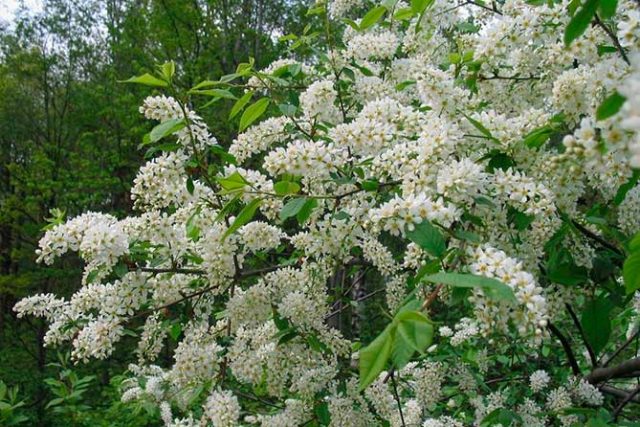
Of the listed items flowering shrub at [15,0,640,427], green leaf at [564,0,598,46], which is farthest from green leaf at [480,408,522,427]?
green leaf at [564,0,598,46]

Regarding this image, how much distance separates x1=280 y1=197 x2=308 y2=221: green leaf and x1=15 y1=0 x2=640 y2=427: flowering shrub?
0.02 metres

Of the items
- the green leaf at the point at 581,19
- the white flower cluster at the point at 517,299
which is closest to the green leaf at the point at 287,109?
the white flower cluster at the point at 517,299

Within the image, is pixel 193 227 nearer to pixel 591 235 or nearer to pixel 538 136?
pixel 538 136

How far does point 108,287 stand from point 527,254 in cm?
197

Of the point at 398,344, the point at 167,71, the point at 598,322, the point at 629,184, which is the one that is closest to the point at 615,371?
the point at 598,322

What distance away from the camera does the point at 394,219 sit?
1.80 meters

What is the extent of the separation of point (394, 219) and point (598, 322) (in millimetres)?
956

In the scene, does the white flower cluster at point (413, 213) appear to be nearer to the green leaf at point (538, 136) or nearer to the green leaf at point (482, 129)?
the green leaf at point (482, 129)

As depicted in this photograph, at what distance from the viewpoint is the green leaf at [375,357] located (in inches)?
43.8

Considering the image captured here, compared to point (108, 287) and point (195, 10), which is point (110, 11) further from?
point (108, 287)

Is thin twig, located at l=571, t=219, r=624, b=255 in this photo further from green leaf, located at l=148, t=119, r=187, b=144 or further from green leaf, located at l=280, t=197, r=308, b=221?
green leaf, located at l=148, t=119, r=187, b=144

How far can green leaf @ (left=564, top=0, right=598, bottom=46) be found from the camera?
134 cm

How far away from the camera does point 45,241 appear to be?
2.62 meters

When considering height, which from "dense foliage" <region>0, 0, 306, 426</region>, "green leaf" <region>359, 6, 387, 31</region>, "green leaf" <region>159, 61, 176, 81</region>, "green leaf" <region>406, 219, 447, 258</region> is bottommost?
"green leaf" <region>406, 219, 447, 258</region>
